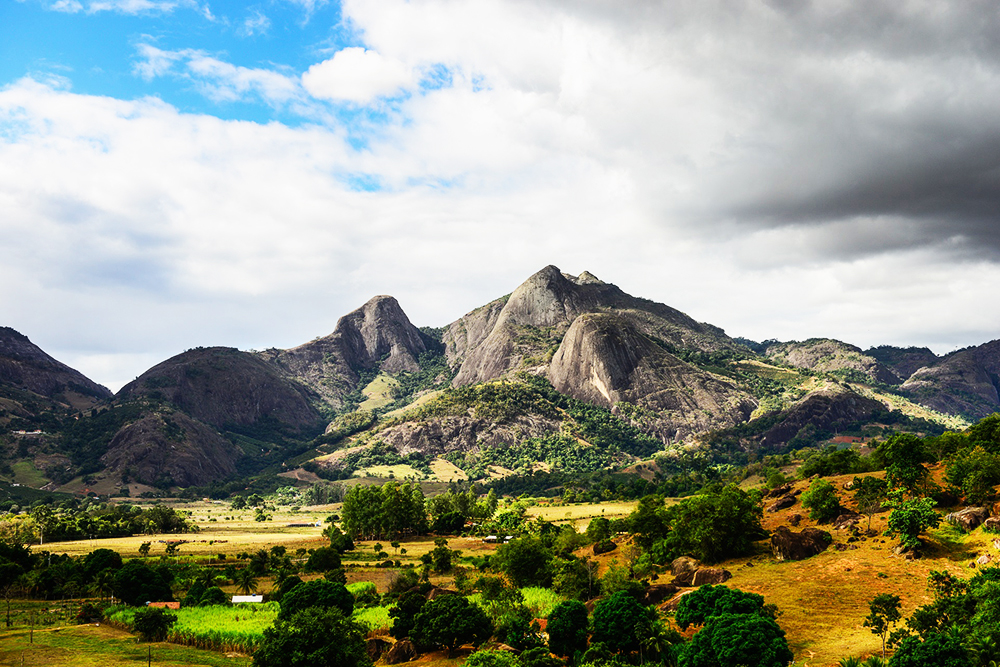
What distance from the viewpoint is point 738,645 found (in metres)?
44.5

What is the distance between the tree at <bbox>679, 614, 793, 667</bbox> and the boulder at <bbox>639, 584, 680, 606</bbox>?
23131mm

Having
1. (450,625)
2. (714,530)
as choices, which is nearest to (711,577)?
(714,530)

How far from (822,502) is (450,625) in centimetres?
6310

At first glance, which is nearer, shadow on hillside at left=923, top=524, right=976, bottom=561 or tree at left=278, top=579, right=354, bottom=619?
tree at left=278, top=579, right=354, bottom=619

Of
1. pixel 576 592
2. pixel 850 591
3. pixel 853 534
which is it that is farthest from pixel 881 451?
pixel 576 592

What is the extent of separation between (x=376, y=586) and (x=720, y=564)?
4934 centimetres

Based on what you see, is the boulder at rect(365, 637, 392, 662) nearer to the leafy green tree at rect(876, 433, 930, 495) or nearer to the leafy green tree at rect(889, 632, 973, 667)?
the leafy green tree at rect(889, 632, 973, 667)

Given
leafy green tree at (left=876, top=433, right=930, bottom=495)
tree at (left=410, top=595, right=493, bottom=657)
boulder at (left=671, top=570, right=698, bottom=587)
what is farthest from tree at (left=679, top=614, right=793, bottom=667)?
leafy green tree at (left=876, top=433, right=930, bottom=495)

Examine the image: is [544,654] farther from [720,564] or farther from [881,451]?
[881,451]

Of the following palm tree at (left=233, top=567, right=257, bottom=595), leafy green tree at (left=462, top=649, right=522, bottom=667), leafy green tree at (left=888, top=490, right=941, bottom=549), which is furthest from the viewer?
palm tree at (left=233, top=567, right=257, bottom=595)

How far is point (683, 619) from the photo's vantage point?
58.2m

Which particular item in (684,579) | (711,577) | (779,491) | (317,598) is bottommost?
(684,579)

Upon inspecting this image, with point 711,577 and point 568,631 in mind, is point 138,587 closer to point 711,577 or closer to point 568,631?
point 568,631

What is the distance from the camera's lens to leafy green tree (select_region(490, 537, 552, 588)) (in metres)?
86.6
